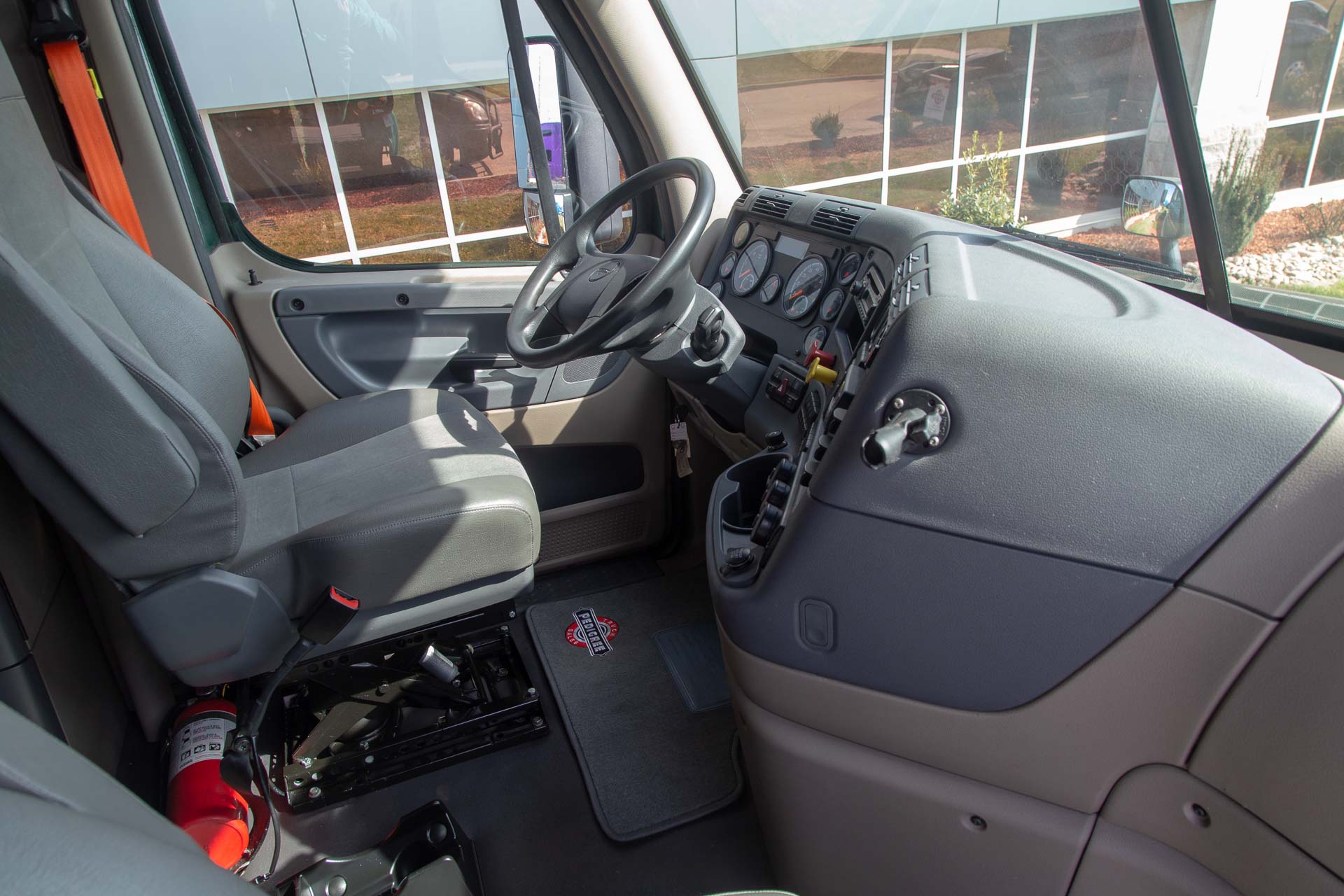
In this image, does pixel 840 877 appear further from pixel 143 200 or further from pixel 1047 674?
pixel 143 200

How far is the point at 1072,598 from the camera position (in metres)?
0.80

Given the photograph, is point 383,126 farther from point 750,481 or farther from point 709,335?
point 750,481

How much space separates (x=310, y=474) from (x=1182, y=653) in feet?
4.67

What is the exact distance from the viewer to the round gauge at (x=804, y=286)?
1604 millimetres

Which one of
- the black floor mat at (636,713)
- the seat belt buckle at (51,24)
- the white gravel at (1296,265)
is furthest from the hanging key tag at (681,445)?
the seat belt buckle at (51,24)

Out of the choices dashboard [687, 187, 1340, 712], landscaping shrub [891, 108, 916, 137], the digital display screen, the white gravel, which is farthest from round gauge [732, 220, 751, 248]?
the white gravel

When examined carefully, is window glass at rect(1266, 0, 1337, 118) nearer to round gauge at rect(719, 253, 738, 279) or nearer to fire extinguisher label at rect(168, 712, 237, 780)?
round gauge at rect(719, 253, 738, 279)

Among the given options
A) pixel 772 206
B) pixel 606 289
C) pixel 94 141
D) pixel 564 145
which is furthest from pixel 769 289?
pixel 94 141

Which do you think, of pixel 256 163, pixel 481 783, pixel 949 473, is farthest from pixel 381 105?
pixel 949 473

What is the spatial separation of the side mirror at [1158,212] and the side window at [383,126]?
1.18m

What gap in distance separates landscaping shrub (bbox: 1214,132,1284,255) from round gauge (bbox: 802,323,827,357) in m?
0.63

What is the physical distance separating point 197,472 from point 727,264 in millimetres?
1222

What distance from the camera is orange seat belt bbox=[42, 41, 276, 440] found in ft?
5.76

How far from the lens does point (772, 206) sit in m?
1.83
